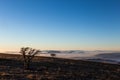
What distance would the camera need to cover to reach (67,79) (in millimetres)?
23594

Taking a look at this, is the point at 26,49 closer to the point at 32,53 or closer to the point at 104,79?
the point at 32,53

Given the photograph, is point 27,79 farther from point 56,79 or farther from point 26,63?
point 26,63

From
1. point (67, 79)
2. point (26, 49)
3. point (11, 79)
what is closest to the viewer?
point (11, 79)

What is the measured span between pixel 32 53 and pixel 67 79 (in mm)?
11518

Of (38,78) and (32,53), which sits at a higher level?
(32,53)

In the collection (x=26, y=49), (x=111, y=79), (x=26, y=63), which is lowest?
(x=111, y=79)

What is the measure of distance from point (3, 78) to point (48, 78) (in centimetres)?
460

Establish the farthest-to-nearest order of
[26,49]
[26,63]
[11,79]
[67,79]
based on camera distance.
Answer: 1. [26,49]
2. [26,63]
3. [67,79]
4. [11,79]

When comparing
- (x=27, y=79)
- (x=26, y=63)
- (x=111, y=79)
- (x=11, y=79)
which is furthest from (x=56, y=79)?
(x=26, y=63)

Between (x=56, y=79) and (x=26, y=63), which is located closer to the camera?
(x=56, y=79)

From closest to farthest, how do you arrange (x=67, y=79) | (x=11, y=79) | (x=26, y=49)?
1. (x=11, y=79)
2. (x=67, y=79)
3. (x=26, y=49)

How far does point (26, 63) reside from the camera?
31.6 metres

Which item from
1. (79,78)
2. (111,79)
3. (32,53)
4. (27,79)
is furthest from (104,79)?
(32,53)

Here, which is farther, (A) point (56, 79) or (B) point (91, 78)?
(B) point (91, 78)
